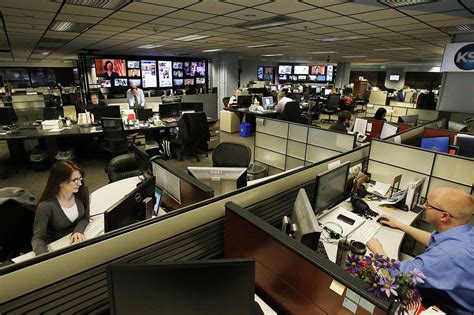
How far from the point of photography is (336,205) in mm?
2451

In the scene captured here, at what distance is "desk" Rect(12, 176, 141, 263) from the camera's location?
190cm

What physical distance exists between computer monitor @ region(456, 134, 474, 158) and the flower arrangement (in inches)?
126

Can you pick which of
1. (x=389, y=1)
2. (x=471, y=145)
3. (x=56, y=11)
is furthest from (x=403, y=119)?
(x=56, y=11)

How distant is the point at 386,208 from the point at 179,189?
190 centimetres

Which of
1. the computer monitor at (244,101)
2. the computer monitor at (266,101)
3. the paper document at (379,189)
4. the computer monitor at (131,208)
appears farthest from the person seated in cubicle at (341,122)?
the computer monitor at (244,101)

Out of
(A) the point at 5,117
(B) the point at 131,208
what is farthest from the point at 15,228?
(A) the point at 5,117

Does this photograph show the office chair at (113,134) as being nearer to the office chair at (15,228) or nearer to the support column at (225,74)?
the office chair at (15,228)

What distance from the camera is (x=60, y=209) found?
193 centimetres

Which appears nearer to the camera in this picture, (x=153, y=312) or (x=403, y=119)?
(x=153, y=312)

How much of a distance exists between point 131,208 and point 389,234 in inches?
74.5

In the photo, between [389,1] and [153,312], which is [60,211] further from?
[389,1]

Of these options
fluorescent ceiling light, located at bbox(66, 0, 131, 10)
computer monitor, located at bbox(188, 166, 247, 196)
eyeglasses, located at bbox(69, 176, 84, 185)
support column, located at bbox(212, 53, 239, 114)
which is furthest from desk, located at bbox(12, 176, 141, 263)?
support column, located at bbox(212, 53, 239, 114)

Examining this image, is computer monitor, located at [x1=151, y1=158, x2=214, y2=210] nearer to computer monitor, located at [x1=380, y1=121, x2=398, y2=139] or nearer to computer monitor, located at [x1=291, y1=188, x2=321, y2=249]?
computer monitor, located at [x1=291, y1=188, x2=321, y2=249]

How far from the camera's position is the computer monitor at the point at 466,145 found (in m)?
3.44
